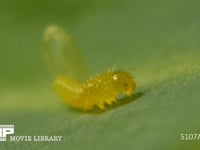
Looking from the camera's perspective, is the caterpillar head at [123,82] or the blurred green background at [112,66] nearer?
the blurred green background at [112,66]

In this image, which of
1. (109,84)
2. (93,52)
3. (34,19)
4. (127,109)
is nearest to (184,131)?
(127,109)

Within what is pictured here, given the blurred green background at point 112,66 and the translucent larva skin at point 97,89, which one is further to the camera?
the translucent larva skin at point 97,89

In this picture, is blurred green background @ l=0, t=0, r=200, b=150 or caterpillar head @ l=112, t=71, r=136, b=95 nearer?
blurred green background @ l=0, t=0, r=200, b=150

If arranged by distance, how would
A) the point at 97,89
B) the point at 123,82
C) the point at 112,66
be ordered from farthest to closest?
the point at 112,66 < the point at 97,89 < the point at 123,82

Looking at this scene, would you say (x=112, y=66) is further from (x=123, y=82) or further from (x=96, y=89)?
(x=123, y=82)

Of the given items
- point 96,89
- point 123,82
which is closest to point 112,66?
point 96,89

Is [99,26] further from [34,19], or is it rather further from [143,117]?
[143,117]
